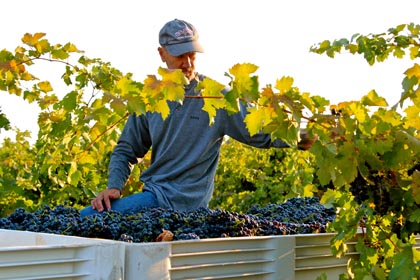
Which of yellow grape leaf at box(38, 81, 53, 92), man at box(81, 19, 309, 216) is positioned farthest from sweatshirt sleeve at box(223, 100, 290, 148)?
yellow grape leaf at box(38, 81, 53, 92)

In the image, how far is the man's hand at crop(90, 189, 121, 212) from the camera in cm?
390

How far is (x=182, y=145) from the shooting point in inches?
156

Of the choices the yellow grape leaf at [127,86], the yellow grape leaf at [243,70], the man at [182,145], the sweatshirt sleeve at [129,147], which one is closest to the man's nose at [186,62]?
the man at [182,145]

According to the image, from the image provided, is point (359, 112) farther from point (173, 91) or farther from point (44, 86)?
point (44, 86)

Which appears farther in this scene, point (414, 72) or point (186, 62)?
point (186, 62)

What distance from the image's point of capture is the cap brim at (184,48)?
390 cm

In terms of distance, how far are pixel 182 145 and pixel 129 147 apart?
43 centimetres

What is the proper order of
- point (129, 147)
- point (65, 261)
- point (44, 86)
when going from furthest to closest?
point (44, 86)
point (129, 147)
point (65, 261)

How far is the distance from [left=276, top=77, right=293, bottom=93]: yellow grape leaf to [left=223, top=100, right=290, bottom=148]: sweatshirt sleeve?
110 cm

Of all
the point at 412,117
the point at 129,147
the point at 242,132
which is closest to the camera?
the point at 412,117

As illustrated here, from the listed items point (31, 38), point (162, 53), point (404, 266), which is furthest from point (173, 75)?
point (31, 38)

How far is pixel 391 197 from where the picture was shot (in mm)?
2906

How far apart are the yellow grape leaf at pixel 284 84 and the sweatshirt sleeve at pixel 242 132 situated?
3.62 feet

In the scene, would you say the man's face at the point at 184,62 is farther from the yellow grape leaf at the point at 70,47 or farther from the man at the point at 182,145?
the yellow grape leaf at the point at 70,47
